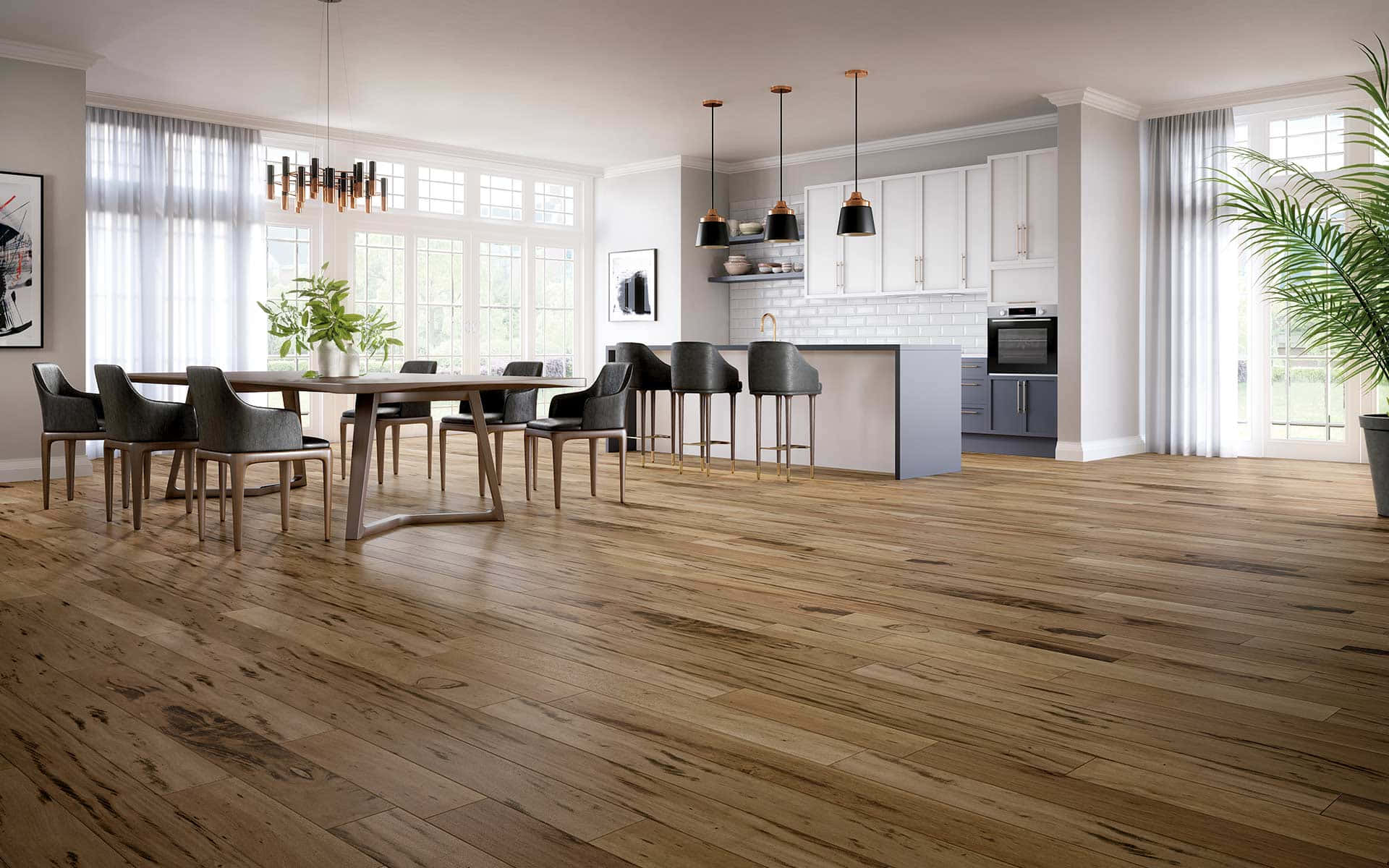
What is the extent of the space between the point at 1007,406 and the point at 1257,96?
2.81 metres

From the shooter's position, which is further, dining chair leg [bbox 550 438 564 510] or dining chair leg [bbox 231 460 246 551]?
dining chair leg [bbox 550 438 564 510]

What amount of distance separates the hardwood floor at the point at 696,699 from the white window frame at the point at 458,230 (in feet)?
15.8

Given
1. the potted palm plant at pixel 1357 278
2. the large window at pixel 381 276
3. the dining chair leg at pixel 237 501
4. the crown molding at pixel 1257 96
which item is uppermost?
the crown molding at pixel 1257 96

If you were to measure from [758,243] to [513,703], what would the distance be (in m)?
8.70

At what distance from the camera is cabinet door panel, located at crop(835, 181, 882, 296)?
30.9 feet

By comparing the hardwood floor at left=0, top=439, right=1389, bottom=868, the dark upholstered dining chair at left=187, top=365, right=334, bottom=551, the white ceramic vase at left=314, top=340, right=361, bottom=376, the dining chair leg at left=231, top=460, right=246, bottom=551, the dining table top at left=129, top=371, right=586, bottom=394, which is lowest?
the hardwood floor at left=0, top=439, right=1389, bottom=868

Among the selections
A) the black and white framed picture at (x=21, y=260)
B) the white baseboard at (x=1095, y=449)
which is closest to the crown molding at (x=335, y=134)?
the black and white framed picture at (x=21, y=260)

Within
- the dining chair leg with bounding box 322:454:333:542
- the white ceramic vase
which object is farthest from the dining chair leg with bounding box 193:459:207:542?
the white ceramic vase

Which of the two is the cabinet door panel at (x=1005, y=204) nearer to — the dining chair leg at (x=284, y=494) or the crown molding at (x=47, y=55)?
the dining chair leg at (x=284, y=494)

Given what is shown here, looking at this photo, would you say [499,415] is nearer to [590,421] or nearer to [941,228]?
[590,421]

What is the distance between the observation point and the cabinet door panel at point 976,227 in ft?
28.4

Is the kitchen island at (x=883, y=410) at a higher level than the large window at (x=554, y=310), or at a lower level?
lower

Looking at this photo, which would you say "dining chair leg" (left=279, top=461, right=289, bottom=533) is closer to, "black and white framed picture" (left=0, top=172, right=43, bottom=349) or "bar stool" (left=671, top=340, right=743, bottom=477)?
"bar stool" (left=671, top=340, right=743, bottom=477)

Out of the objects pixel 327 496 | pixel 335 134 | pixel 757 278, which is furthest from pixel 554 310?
pixel 327 496
